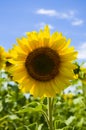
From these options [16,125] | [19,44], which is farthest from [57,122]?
[16,125]

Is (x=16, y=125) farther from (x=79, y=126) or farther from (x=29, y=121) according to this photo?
(x=79, y=126)

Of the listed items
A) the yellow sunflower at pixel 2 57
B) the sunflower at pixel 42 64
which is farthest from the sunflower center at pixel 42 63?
the yellow sunflower at pixel 2 57

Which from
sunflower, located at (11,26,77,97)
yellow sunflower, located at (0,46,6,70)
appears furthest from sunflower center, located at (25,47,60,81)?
yellow sunflower, located at (0,46,6,70)

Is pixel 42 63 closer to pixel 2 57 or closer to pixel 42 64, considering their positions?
pixel 42 64

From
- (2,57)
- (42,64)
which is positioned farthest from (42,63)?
(2,57)

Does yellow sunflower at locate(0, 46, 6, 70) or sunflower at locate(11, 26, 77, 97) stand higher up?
yellow sunflower at locate(0, 46, 6, 70)

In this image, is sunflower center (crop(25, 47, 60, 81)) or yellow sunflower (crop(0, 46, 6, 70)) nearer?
sunflower center (crop(25, 47, 60, 81))

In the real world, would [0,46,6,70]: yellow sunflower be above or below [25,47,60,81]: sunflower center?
above

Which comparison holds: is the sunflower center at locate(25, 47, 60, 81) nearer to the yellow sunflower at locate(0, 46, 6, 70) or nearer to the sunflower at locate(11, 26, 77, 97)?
the sunflower at locate(11, 26, 77, 97)

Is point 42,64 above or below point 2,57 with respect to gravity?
below
